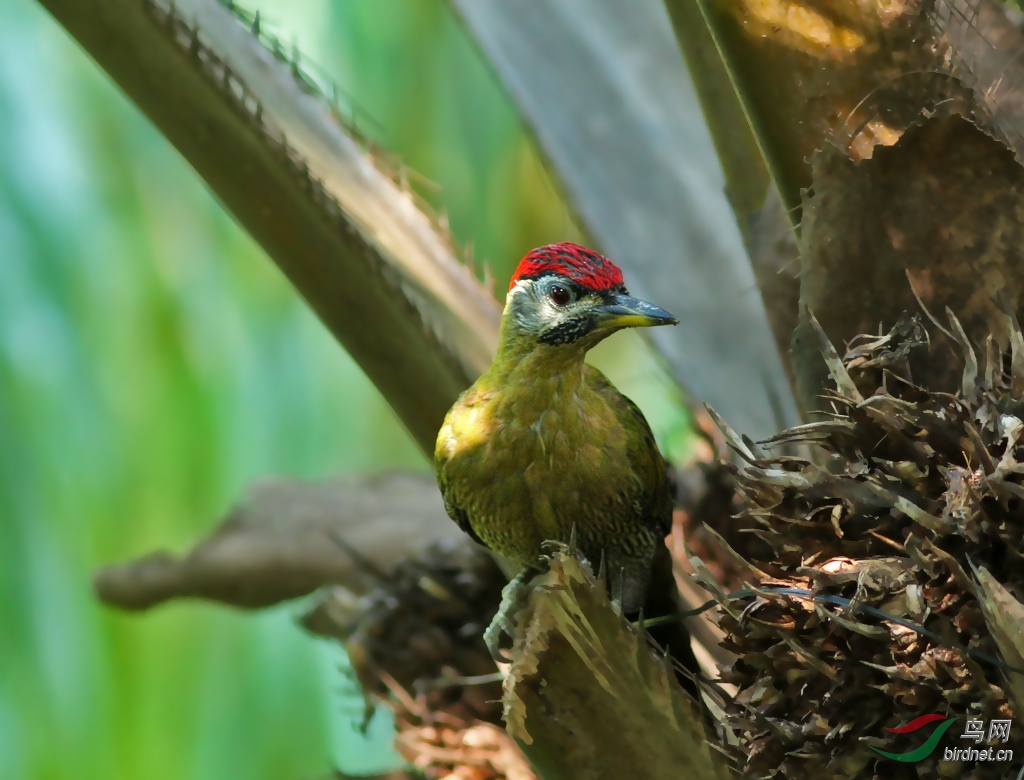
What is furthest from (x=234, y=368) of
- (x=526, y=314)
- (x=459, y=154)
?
(x=526, y=314)

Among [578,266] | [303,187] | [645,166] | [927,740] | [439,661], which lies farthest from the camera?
[645,166]

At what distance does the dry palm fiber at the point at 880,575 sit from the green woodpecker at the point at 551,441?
382 millimetres

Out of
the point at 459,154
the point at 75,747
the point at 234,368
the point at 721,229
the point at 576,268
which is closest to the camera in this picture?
the point at 576,268

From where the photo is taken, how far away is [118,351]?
2.09 meters

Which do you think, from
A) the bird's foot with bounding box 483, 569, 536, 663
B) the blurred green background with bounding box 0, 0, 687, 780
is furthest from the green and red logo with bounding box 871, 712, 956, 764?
the blurred green background with bounding box 0, 0, 687, 780

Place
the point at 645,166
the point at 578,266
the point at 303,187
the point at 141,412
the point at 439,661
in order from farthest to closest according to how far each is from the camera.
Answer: the point at 141,412, the point at 645,166, the point at 439,661, the point at 578,266, the point at 303,187

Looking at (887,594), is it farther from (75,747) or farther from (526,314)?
(75,747)

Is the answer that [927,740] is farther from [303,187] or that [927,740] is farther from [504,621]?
[303,187]

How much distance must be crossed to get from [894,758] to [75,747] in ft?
6.12

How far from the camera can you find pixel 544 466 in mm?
1042

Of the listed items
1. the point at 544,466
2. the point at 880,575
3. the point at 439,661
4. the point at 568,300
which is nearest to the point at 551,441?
the point at 544,466

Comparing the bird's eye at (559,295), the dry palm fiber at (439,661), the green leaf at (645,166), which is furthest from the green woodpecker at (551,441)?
the green leaf at (645,166)

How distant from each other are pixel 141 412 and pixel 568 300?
1.35 meters

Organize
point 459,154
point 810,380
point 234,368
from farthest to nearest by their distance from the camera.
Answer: point 459,154
point 234,368
point 810,380
